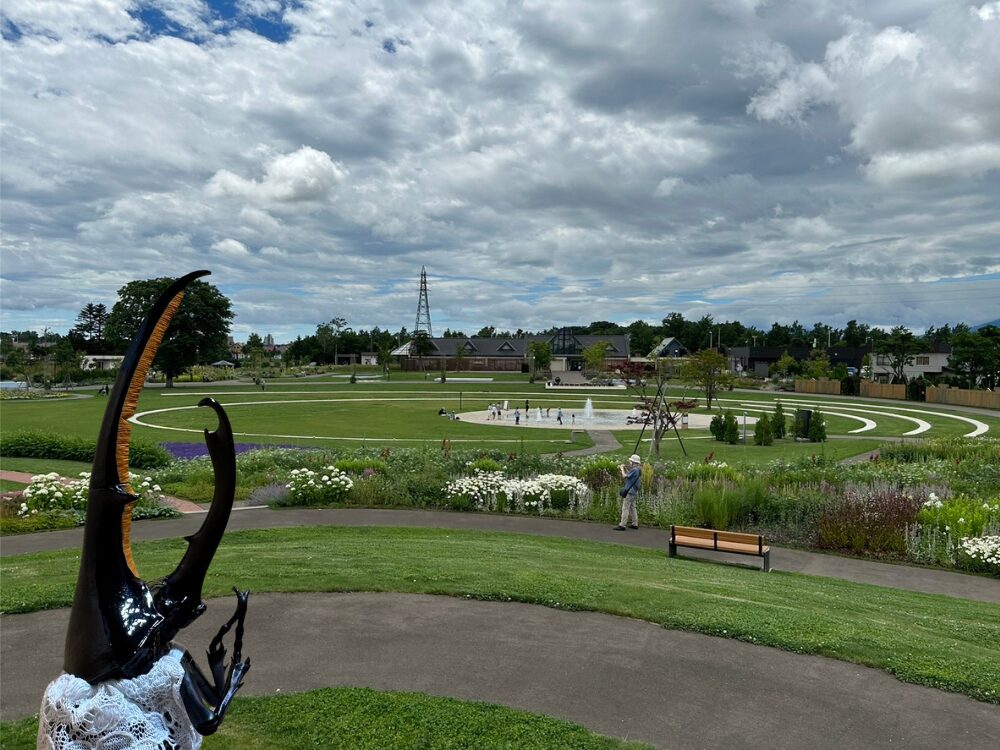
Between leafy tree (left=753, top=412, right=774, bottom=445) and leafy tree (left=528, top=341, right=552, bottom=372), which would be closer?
leafy tree (left=753, top=412, right=774, bottom=445)

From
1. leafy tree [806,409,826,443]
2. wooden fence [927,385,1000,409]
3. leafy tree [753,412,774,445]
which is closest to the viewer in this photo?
leafy tree [753,412,774,445]

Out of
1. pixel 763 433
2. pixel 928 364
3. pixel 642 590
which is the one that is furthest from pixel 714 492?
pixel 928 364

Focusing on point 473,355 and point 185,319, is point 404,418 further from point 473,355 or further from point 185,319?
point 473,355

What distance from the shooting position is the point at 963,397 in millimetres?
53906

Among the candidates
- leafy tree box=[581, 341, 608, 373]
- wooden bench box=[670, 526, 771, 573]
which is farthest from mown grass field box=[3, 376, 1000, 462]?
leafy tree box=[581, 341, 608, 373]

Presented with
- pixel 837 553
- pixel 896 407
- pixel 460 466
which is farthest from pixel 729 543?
pixel 896 407

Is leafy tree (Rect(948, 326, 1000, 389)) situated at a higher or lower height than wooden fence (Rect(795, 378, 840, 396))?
higher

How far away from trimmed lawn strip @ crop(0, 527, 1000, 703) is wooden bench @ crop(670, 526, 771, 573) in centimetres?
35

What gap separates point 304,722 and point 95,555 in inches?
126

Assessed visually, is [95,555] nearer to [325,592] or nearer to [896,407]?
[325,592]

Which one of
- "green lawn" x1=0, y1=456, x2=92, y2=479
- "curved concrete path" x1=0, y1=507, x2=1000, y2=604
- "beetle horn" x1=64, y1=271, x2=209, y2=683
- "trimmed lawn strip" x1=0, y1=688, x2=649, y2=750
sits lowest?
"curved concrete path" x1=0, y1=507, x2=1000, y2=604

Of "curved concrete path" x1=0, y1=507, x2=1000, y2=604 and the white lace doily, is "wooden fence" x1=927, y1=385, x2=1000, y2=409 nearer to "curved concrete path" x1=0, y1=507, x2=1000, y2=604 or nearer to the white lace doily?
"curved concrete path" x1=0, y1=507, x2=1000, y2=604

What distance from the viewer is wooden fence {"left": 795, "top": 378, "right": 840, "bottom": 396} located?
67.2m

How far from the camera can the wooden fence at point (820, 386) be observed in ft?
220
